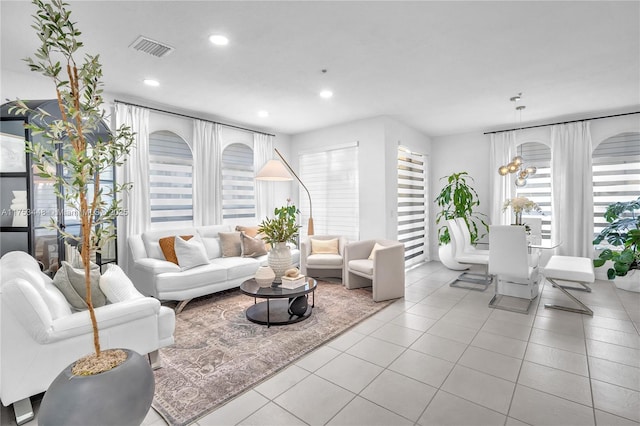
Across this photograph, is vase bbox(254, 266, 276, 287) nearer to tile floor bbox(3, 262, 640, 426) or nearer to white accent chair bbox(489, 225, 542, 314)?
tile floor bbox(3, 262, 640, 426)

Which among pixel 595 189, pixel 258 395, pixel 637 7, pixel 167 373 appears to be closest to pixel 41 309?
pixel 167 373

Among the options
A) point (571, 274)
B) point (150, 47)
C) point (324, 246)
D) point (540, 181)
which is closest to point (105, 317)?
point (150, 47)

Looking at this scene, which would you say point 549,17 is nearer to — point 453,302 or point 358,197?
point 453,302

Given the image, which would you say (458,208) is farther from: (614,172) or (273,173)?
(273,173)

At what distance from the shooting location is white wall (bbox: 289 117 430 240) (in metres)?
5.32

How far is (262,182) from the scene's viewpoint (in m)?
6.12

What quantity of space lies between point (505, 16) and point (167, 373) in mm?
3920

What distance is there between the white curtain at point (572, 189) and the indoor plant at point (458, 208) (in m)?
1.23

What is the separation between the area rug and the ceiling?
2.79 metres

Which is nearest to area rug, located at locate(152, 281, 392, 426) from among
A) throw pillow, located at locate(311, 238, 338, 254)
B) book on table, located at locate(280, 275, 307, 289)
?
book on table, located at locate(280, 275, 307, 289)

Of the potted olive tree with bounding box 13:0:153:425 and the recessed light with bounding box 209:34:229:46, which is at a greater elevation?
the recessed light with bounding box 209:34:229:46

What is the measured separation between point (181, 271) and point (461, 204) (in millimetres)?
4998

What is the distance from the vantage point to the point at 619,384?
2307mm

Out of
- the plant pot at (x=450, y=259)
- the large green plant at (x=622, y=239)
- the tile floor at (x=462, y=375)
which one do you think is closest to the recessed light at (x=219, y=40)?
the tile floor at (x=462, y=375)
